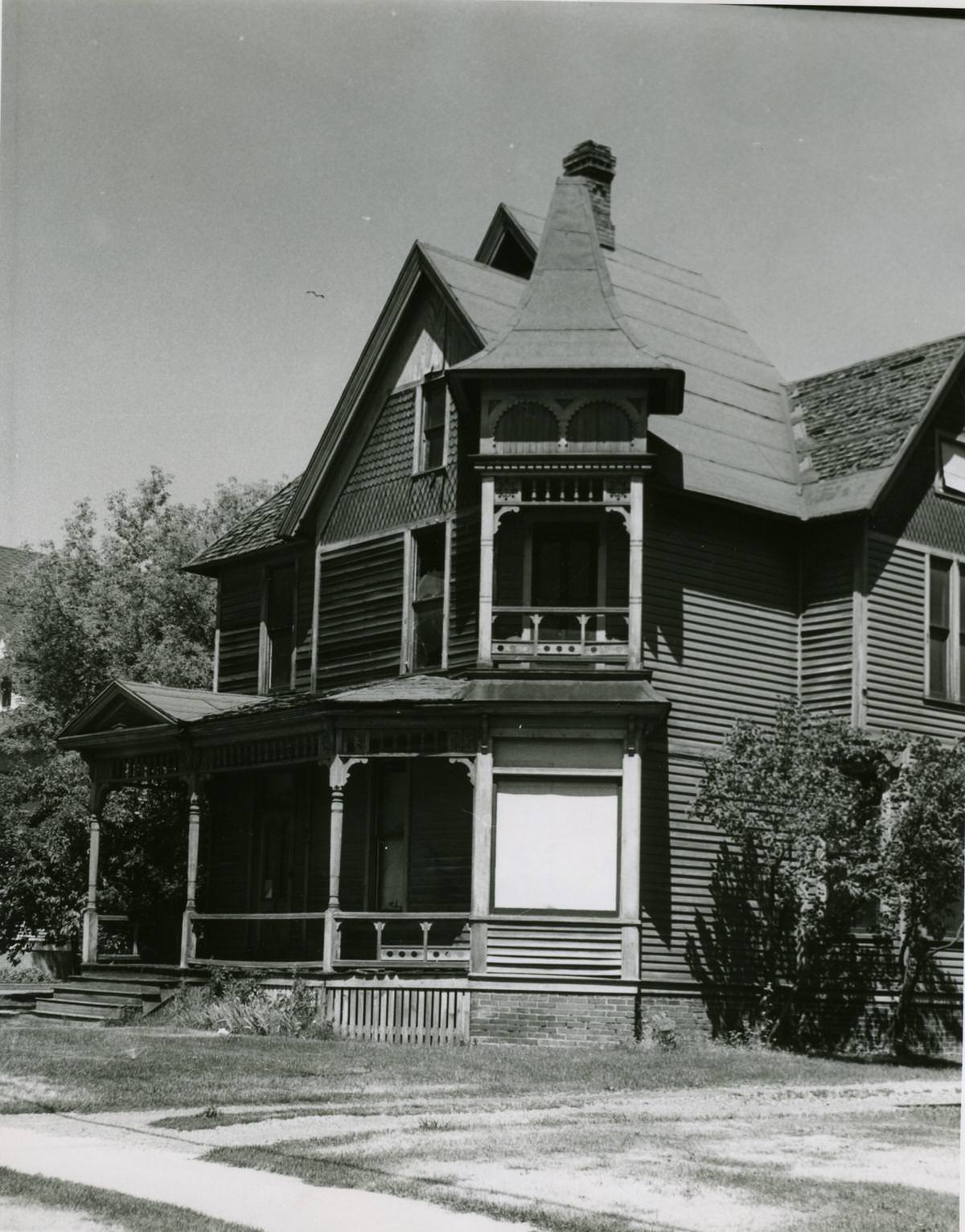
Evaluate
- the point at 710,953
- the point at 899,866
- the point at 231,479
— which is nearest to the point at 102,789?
the point at 710,953

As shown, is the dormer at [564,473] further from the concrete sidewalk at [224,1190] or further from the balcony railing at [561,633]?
the concrete sidewalk at [224,1190]

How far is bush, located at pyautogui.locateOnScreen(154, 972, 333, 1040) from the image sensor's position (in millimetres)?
19234

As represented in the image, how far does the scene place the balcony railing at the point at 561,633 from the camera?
20.4m

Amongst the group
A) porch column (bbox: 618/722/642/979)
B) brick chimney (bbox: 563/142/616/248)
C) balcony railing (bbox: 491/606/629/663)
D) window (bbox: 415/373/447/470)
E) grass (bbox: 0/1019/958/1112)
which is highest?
brick chimney (bbox: 563/142/616/248)

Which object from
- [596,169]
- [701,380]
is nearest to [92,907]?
[701,380]

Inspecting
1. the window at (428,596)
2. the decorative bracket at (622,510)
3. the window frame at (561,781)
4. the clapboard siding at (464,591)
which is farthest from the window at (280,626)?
the decorative bracket at (622,510)

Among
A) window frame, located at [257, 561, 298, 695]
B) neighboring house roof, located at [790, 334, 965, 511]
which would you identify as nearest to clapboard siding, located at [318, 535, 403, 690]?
window frame, located at [257, 561, 298, 695]

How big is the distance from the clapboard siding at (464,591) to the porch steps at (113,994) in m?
5.50

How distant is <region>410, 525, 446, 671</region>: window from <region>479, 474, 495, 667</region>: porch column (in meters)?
2.20

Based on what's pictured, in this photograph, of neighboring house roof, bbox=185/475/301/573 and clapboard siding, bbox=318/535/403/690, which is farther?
neighboring house roof, bbox=185/475/301/573

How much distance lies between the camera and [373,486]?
79.5 ft

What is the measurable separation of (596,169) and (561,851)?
12.1 m

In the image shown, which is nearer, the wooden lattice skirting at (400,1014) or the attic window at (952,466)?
the wooden lattice skirting at (400,1014)

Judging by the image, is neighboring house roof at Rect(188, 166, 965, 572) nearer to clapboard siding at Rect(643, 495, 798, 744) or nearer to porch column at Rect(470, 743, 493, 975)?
clapboard siding at Rect(643, 495, 798, 744)
